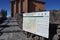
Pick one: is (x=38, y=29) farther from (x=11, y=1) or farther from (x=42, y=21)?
(x=11, y=1)

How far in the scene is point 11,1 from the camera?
34875 mm

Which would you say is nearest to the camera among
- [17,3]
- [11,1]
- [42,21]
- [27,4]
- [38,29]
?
[42,21]

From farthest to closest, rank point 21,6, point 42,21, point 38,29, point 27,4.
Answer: point 21,6, point 27,4, point 38,29, point 42,21

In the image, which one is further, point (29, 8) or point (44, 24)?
point (29, 8)

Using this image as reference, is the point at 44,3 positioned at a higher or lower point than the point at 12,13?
higher

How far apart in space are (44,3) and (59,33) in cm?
2658

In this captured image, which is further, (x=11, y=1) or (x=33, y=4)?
(x=11, y=1)

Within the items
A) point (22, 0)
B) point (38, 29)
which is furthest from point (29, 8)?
point (38, 29)

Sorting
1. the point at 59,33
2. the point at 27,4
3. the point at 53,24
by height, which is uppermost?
the point at 27,4

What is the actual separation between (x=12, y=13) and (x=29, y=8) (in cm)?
853

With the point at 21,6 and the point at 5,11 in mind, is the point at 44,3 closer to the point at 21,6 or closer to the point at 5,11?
the point at 21,6

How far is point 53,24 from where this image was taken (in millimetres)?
5348

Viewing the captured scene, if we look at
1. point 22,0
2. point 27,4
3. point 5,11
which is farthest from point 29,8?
point 5,11

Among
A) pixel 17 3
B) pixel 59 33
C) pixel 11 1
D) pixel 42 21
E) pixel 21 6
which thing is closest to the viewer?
pixel 59 33
